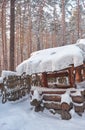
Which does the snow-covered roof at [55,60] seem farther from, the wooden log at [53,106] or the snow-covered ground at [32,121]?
the snow-covered ground at [32,121]

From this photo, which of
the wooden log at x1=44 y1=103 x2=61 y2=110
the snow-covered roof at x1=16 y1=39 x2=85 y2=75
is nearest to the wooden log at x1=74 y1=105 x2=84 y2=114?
the wooden log at x1=44 y1=103 x2=61 y2=110

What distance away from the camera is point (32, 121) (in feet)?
29.2

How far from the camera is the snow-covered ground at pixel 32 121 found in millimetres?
8227

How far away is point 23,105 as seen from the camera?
1130 centimetres

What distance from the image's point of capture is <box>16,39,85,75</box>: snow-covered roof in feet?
30.8

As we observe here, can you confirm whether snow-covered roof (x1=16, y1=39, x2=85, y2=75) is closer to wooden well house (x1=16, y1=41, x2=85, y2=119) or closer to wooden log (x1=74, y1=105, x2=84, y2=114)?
wooden well house (x1=16, y1=41, x2=85, y2=119)

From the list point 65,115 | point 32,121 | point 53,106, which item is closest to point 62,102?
point 65,115

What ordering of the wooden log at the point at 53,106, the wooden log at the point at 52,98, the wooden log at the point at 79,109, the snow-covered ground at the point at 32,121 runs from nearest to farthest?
the snow-covered ground at the point at 32,121 → the wooden log at the point at 79,109 → the wooden log at the point at 53,106 → the wooden log at the point at 52,98

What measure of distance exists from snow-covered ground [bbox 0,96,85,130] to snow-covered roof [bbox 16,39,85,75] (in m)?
1.67

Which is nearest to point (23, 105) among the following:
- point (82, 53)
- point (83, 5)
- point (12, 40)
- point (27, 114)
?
point (27, 114)

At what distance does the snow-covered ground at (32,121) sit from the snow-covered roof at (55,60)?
65.7 inches

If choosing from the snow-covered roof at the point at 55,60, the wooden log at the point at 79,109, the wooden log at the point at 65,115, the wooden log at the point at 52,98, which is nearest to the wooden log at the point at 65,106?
the wooden log at the point at 65,115

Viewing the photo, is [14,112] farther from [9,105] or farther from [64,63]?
[64,63]

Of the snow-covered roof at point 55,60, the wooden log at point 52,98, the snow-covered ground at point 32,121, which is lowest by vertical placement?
the snow-covered ground at point 32,121
